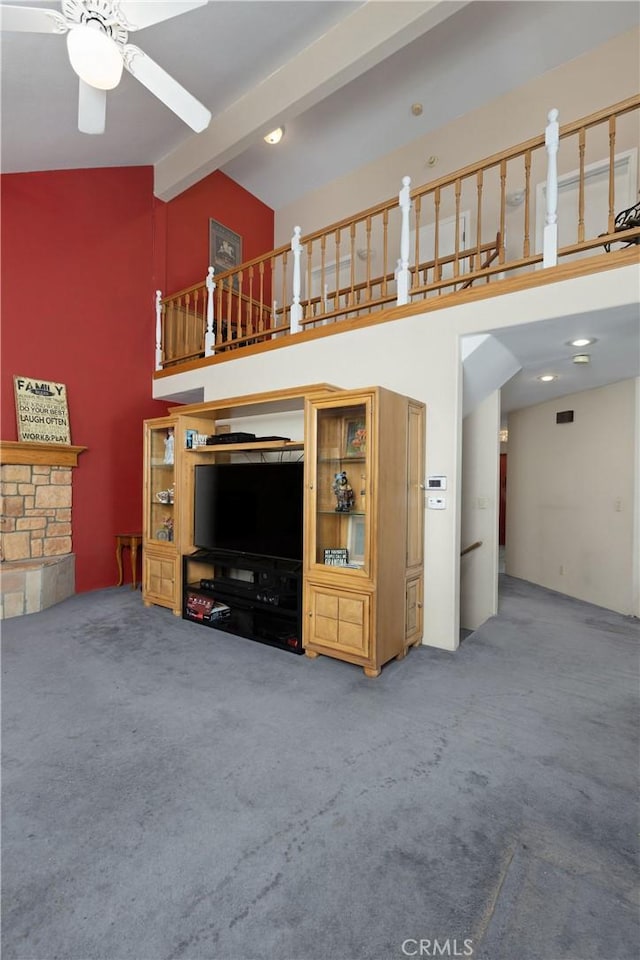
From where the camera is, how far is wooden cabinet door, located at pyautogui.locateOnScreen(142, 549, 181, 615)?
3926 millimetres

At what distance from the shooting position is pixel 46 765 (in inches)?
71.1

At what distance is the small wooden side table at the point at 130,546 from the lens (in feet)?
15.1

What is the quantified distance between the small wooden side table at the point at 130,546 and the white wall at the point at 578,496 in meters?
4.72

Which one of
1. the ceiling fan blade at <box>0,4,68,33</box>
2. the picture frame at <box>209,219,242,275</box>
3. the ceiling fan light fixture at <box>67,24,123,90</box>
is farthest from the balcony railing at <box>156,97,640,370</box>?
the ceiling fan blade at <box>0,4,68,33</box>

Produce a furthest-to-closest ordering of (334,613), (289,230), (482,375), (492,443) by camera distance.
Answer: (289,230), (492,443), (482,375), (334,613)

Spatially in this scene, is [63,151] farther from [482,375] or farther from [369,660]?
[369,660]

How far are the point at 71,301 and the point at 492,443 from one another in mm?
4459

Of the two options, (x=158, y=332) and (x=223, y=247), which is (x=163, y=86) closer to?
(x=158, y=332)

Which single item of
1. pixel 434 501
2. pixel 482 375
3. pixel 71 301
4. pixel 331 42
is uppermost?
pixel 331 42

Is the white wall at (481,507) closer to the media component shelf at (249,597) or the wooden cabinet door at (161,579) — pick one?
the media component shelf at (249,597)

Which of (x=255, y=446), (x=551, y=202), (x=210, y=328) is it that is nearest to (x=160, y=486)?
(x=255, y=446)

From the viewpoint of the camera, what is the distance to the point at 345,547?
3104 mm

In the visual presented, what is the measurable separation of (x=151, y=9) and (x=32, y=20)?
59 cm

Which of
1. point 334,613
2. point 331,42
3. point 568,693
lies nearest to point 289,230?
point 331,42
